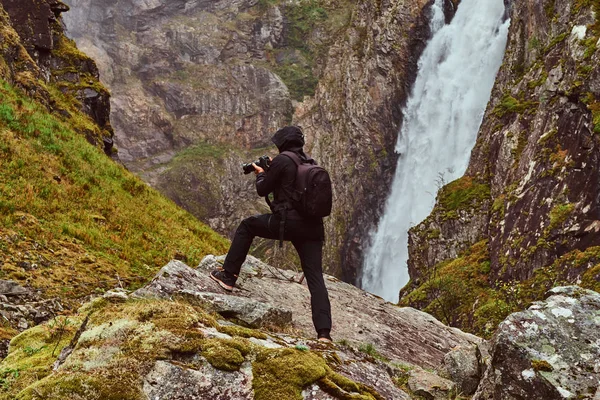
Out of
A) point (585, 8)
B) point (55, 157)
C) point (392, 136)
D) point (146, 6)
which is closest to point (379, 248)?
point (392, 136)

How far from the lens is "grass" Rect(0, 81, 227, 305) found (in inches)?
382

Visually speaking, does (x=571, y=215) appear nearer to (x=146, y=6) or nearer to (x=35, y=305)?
(x=35, y=305)

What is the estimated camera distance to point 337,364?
5480 millimetres

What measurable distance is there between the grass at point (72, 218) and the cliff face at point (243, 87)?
6059 cm

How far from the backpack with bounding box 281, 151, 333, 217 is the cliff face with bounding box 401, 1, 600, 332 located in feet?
54.1

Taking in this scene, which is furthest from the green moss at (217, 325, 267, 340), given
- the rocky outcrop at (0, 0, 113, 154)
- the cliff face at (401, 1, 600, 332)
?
the rocky outcrop at (0, 0, 113, 154)

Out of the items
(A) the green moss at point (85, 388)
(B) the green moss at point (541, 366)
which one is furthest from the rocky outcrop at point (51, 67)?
(B) the green moss at point (541, 366)

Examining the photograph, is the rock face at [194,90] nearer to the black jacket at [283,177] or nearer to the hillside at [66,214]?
the hillside at [66,214]

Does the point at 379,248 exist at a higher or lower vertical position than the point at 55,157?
higher

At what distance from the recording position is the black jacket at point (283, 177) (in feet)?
23.0

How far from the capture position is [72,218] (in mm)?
12164

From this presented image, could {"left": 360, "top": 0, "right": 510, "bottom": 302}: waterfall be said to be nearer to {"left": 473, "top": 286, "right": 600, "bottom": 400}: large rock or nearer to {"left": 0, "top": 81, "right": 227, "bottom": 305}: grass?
{"left": 0, "top": 81, "right": 227, "bottom": 305}: grass

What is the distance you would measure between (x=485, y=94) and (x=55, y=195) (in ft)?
164

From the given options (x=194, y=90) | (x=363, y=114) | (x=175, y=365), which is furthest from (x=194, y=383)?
(x=194, y=90)
